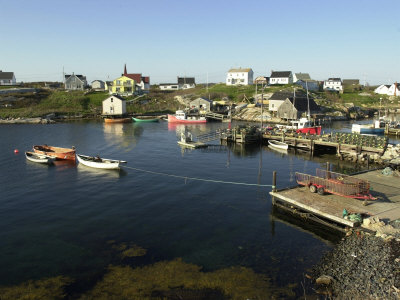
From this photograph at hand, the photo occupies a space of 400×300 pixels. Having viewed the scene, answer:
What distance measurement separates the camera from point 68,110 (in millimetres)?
115812

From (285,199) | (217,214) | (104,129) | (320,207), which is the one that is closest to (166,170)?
(217,214)

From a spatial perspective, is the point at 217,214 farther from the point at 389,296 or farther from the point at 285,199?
the point at 389,296

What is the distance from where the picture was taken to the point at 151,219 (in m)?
26.6

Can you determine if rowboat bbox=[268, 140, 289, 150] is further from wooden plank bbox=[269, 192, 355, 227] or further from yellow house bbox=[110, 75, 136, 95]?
yellow house bbox=[110, 75, 136, 95]

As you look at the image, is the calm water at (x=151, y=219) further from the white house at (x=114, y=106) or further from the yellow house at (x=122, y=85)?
the yellow house at (x=122, y=85)

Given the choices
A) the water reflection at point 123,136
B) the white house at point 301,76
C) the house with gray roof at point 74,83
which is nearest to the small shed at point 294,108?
the water reflection at point 123,136

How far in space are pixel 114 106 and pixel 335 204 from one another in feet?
310

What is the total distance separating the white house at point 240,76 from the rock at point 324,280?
5690 inches

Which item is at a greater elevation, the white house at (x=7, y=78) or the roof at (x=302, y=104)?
the white house at (x=7, y=78)

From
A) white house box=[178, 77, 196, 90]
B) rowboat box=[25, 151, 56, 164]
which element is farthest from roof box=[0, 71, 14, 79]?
rowboat box=[25, 151, 56, 164]

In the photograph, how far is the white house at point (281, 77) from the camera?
5925 inches

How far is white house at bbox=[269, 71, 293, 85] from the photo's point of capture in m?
150

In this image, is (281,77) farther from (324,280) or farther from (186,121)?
(324,280)

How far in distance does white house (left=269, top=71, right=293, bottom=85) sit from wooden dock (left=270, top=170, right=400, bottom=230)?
12654 cm
